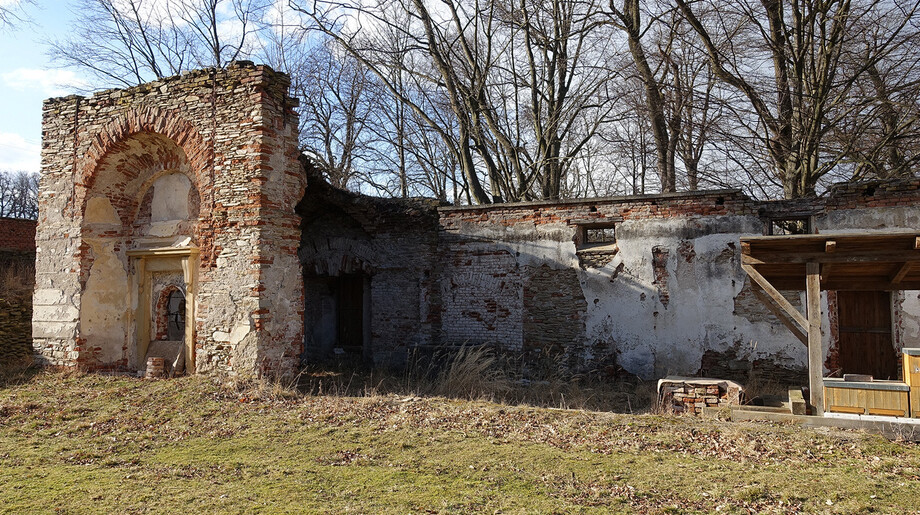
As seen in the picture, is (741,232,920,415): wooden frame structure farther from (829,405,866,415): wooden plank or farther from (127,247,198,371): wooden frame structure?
(127,247,198,371): wooden frame structure

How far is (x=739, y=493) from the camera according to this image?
4918 millimetres

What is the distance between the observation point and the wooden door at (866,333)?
9.88 metres

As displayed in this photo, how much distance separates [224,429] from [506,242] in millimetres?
6662

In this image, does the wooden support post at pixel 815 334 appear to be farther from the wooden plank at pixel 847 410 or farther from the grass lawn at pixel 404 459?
the grass lawn at pixel 404 459

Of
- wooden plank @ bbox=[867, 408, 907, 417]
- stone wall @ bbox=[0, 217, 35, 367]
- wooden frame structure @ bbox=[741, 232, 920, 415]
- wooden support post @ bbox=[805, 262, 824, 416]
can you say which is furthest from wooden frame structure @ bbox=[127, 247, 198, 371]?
A: wooden plank @ bbox=[867, 408, 907, 417]

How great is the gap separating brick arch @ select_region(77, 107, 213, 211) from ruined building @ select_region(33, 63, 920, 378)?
4cm

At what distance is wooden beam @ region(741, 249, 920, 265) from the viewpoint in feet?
22.2

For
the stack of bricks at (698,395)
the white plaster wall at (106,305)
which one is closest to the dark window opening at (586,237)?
the stack of bricks at (698,395)

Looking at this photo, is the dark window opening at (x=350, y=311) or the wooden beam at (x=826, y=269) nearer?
the wooden beam at (x=826, y=269)

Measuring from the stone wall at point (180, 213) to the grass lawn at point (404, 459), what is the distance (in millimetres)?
1359

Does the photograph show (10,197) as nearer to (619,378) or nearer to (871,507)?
(619,378)

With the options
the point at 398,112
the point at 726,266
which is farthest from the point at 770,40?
the point at 398,112

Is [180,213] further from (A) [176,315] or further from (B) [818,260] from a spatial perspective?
(B) [818,260]

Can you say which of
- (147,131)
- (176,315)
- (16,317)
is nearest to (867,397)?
(176,315)
